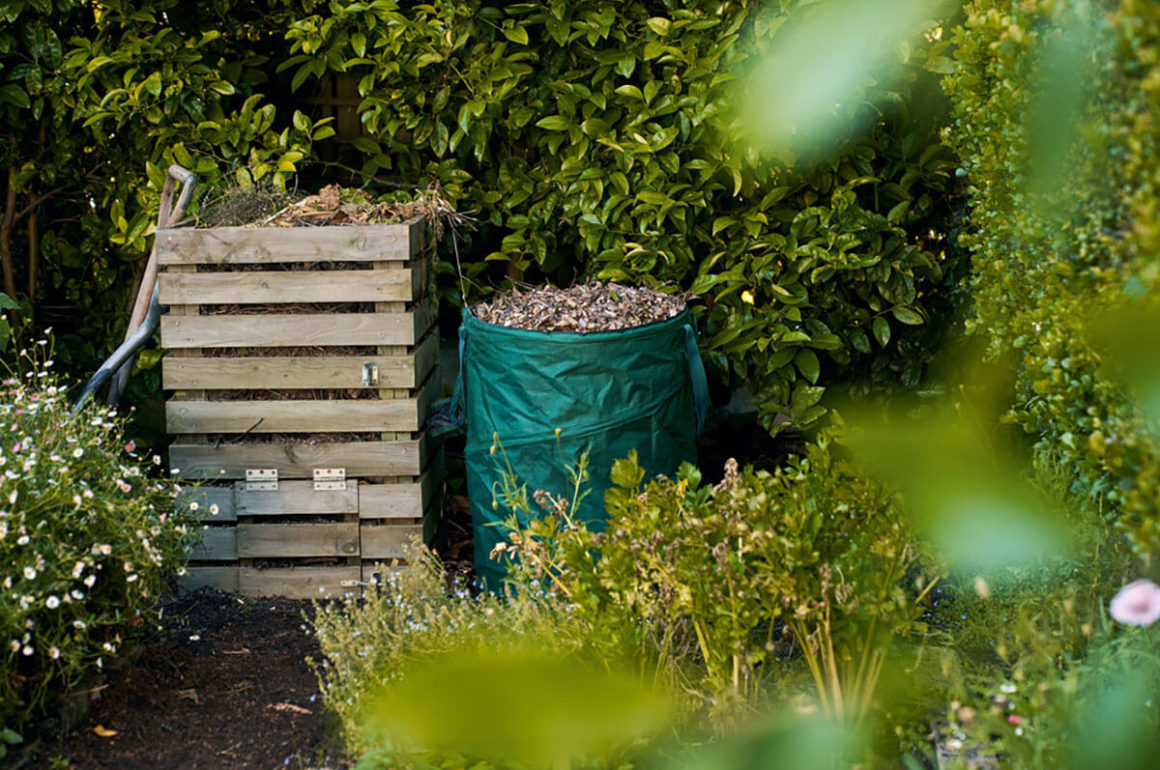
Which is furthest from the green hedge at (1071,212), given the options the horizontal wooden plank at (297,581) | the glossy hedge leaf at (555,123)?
the horizontal wooden plank at (297,581)

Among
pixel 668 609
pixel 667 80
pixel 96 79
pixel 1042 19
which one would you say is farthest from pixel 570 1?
pixel 668 609

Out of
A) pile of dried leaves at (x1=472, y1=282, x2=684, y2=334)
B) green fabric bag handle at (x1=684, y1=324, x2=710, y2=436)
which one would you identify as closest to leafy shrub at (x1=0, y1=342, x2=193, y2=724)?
pile of dried leaves at (x1=472, y1=282, x2=684, y2=334)

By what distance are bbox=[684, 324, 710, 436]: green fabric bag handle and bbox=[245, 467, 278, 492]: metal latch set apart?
125 centimetres

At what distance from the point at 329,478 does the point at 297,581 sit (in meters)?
0.34

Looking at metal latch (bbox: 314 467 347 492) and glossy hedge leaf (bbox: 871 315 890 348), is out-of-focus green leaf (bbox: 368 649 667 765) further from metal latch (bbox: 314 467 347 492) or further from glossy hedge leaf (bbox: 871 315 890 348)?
glossy hedge leaf (bbox: 871 315 890 348)

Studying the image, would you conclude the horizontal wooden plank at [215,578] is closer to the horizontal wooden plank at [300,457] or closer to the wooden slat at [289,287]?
the horizontal wooden plank at [300,457]

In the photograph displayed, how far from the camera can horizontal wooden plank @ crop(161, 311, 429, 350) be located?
323 centimetres

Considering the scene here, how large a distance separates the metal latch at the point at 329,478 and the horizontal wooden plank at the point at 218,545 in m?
0.30

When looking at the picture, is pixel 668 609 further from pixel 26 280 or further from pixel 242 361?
pixel 26 280

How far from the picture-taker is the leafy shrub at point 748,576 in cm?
205

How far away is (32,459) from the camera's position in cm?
245

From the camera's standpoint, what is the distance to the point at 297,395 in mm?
3387

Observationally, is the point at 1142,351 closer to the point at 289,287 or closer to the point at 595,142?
the point at 289,287

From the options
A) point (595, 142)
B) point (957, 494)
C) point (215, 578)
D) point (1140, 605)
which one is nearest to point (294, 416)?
point (215, 578)
